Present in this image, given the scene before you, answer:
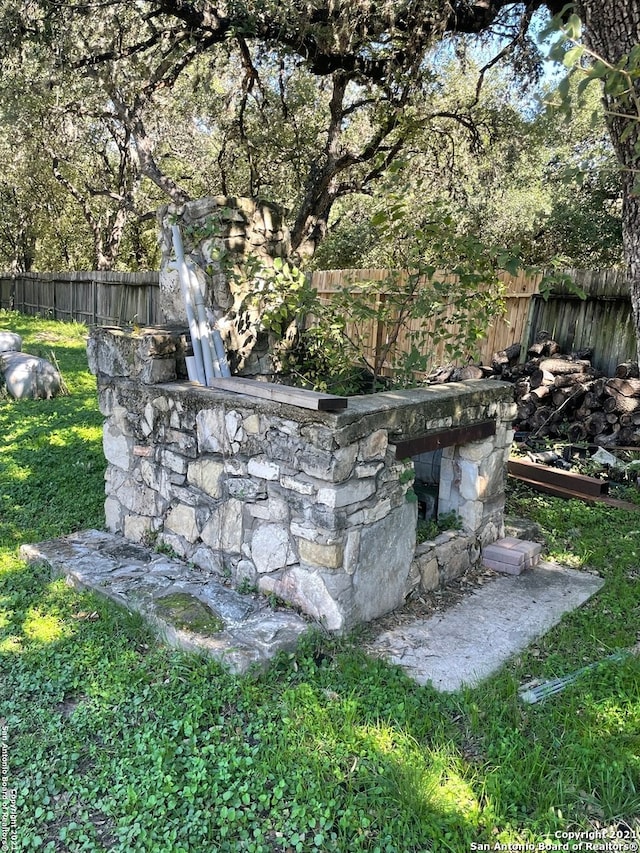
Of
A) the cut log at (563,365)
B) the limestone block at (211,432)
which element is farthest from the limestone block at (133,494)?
the cut log at (563,365)

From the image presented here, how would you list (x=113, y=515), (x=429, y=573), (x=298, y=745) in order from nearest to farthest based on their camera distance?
(x=298, y=745)
(x=429, y=573)
(x=113, y=515)

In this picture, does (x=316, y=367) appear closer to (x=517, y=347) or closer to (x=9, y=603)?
(x=9, y=603)

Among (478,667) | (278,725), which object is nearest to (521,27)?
(478,667)

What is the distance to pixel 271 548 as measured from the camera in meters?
3.34

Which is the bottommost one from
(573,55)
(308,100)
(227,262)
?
(227,262)

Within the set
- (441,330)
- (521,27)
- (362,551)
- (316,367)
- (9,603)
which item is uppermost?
(521,27)

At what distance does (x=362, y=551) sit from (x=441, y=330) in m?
1.66

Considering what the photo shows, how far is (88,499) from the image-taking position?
494 centimetres

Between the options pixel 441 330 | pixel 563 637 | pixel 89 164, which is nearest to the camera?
pixel 563 637

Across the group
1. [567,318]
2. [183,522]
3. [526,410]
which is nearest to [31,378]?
[183,522]

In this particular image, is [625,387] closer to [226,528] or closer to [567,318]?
[567,318]

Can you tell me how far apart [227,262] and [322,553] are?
2.12m

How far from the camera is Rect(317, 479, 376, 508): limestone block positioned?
9.85 ft

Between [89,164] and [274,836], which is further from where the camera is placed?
[89,164]
